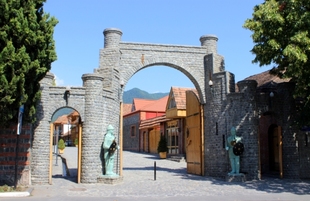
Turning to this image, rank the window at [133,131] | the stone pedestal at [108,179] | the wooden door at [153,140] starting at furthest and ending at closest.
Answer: the window at [133,131]
the wooden door at [153,140]
the stone pedestal at [108,179]

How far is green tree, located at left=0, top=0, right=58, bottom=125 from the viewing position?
32.6 feet

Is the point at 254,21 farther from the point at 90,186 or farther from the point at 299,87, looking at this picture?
the point at 90,186

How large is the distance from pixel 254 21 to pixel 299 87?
2776mm

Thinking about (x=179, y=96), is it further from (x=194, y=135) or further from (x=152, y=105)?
(x=152, y=105)

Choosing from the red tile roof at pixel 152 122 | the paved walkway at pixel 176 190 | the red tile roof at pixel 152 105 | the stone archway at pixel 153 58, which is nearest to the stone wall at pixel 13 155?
the paved walkway at pixel 176 190

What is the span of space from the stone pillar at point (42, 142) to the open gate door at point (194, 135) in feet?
22.2

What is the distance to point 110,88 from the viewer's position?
568 inches

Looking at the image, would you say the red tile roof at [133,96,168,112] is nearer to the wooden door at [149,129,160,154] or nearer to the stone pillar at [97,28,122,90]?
the wooden door at [149,129,160,154]

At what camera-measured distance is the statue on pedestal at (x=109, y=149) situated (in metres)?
13.4

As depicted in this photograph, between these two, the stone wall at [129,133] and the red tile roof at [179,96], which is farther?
the stone wall at [129,133]

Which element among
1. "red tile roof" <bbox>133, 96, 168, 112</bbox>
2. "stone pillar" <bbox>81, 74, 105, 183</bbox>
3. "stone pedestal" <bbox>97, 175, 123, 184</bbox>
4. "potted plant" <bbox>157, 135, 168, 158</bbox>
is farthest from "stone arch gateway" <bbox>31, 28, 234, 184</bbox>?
"red tile roof" <bbox>133, 96, 168, 112</bbox>

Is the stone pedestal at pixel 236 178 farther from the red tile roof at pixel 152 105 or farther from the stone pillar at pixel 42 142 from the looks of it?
the red tile roof at pixel 152 105

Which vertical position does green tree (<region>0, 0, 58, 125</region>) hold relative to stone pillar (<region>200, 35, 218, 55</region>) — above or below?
below

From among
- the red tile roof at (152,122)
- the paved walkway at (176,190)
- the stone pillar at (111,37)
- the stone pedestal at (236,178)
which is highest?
the stone pillar at (111,37)
